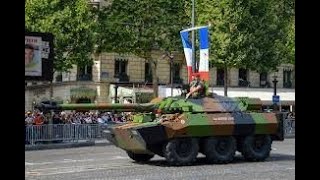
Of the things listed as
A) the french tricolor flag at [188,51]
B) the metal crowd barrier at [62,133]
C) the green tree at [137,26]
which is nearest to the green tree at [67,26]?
the green tree at [137,26]

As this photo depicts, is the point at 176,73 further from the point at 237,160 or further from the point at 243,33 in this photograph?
the point at 237,160

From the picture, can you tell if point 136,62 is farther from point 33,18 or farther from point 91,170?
point 91,170

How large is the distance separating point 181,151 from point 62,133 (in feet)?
28.6

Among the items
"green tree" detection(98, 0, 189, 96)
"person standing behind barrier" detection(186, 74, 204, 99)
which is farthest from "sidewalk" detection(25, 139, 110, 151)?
"green tree" detection(98, 0, 189, 96)

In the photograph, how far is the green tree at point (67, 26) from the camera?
3496 cm

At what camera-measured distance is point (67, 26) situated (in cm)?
3588

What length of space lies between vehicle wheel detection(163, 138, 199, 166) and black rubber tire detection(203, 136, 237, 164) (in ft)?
1.46

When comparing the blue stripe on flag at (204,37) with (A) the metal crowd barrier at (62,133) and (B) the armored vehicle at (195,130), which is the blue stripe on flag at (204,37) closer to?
(A) the metal crowd barrier at (62,133)

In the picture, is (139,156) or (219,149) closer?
(219,149)

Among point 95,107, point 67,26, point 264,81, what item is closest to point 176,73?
point 264,81

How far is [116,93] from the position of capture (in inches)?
1607

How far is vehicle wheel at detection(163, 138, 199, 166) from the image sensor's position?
17938mm
